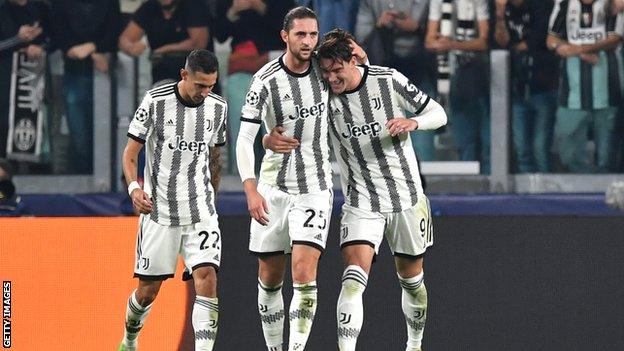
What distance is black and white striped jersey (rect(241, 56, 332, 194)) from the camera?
298 inches

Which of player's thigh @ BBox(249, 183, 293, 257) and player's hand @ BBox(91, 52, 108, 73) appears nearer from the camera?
player's thigh @ BBox(249, 183, 293, 257)

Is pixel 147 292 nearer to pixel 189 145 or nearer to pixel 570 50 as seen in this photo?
pixel 189 145

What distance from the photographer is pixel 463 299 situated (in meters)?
8.61

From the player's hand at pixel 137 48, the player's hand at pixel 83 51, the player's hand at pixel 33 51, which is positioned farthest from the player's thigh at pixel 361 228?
the player's hand at pixel 33 51

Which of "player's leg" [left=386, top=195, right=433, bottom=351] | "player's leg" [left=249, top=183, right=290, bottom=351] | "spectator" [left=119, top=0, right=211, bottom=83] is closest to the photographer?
"player's leg" [left=249, top=183, right=290, bottom=351]

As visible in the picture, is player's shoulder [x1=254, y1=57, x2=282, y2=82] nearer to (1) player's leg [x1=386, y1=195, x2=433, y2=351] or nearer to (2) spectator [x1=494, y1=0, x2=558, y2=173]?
(1) player's leg [x1=386, y1=195, x2=433, y2=351]

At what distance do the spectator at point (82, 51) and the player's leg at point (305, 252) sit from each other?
416 centimetres

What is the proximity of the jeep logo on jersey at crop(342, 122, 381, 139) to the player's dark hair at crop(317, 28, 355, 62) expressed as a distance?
1.29 ft

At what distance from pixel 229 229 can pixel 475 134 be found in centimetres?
310

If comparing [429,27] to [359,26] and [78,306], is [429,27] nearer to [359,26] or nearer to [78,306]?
[359,26]

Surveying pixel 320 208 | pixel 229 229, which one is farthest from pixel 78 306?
pixel 320 208

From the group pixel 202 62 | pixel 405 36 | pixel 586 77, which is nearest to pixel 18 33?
pixel 405 36

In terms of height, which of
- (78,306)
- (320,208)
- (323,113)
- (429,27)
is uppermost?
(429,27)

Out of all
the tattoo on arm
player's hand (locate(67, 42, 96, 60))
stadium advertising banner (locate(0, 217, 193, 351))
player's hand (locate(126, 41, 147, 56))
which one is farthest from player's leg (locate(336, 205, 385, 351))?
player's hand (locate(67, 42, 96, 60))
